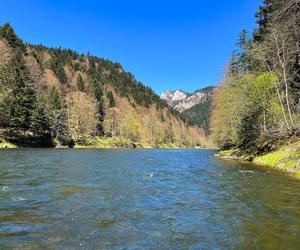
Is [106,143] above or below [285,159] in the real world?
above

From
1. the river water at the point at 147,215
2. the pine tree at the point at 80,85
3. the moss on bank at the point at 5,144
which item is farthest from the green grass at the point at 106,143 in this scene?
the river water at the point at 147,215

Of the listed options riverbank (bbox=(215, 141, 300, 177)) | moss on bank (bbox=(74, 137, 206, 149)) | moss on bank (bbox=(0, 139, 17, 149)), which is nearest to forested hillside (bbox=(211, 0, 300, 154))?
riverbank (bbox=(215, 141, 300, 177))

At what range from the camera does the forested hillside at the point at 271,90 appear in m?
35.9

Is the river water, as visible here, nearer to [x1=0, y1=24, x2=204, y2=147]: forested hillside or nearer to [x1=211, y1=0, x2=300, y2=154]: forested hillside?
[x1=211, y1=0, x2=300, y2=154]: forested hillside

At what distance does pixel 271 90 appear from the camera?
4094 centimetres

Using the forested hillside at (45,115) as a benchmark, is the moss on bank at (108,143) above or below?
below

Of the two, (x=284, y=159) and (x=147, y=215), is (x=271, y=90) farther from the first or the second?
(x=147, y=215)

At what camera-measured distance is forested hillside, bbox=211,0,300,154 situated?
118 ft

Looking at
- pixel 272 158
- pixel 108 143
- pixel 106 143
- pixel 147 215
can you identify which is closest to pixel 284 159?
pixel 272 158

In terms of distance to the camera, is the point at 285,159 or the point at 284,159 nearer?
the point at 285,159

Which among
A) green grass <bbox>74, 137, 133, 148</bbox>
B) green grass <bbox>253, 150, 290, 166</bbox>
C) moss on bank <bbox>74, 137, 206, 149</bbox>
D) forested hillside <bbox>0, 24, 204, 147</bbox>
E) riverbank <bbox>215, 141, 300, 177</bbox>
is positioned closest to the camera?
riverbank <bbox>215, 141, 300, 177</bbox>

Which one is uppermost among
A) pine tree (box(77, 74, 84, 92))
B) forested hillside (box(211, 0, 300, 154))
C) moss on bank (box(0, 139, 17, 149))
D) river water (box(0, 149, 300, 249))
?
pine tree (box(77, 74, 84, 92))

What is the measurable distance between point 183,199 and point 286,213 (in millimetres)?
4974

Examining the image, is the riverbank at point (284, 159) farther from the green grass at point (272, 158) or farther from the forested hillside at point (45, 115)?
the forested hillside at point (45, 115)
